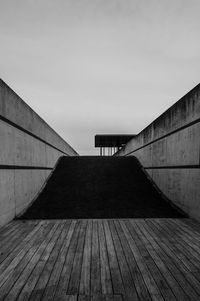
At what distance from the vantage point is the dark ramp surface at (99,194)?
19.0 ft

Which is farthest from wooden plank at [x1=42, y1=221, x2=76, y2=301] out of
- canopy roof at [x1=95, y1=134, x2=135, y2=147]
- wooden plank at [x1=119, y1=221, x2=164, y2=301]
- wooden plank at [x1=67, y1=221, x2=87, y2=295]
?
canopy roof at [x1=95, y1=134, x2=135, y2=147]

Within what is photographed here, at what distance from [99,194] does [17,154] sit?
11.5 ft

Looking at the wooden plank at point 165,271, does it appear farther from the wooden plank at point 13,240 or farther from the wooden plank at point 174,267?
the wooden plank at point 13,240

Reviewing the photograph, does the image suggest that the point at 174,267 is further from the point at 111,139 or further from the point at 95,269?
the point at 111,139

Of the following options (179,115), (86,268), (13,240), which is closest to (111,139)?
(179,115)

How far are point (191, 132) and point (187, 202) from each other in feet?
6.98

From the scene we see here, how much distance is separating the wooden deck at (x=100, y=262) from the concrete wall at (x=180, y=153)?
1142 millimetres

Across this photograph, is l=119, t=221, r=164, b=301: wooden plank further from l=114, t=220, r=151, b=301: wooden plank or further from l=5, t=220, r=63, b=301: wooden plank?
l=5, t=220, r=63, b=301: wooden plank

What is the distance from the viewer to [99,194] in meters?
7.33

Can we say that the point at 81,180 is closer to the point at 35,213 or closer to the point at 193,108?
the point at 35,213

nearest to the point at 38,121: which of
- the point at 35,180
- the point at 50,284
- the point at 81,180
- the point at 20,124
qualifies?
the point at 20,124

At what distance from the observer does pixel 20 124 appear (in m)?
5.76

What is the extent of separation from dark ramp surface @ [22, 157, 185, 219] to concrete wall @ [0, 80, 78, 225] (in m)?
0.58

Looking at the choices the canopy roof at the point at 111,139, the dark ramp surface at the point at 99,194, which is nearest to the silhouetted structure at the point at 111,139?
the canopy roof at the point at 111,139
